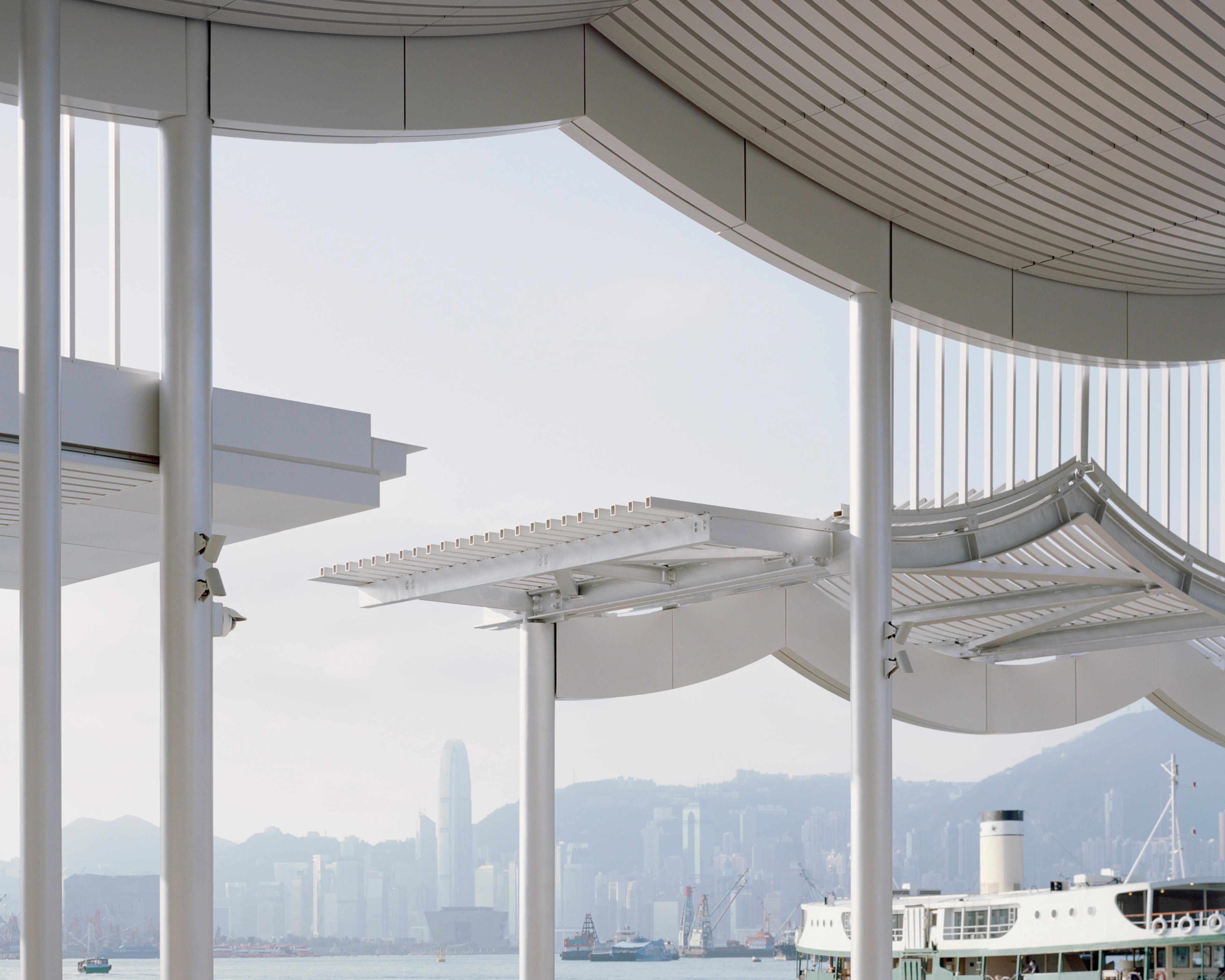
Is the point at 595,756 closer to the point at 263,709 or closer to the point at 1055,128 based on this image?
the point at 263,709

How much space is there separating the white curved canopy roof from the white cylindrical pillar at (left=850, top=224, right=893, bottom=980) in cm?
29

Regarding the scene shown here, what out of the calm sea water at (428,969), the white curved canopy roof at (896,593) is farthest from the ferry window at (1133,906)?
the calm sea water at (428,969)

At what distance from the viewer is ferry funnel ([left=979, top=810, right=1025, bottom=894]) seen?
22.3 metres

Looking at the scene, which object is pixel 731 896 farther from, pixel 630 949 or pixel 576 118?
pixel 576 118

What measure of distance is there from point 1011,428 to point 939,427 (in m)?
0.91

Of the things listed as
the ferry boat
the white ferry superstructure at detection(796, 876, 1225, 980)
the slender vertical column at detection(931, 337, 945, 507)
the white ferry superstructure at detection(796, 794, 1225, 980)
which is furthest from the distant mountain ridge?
the slender vertical column at detection(931, 337, 945, 507)

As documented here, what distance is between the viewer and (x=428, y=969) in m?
96.8

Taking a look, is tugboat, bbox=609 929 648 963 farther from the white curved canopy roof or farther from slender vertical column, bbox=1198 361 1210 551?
slender vertical column, bbox=1198 361 1210 551

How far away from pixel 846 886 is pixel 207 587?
9496cm

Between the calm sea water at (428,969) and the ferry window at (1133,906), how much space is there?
2818 inches

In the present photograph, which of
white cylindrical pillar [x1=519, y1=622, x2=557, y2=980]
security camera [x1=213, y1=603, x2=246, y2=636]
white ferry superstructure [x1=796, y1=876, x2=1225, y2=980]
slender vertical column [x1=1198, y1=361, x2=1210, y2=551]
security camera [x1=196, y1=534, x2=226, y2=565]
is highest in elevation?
slender vertical column [x1=1198, y1=361, x2=1210, y2=551]

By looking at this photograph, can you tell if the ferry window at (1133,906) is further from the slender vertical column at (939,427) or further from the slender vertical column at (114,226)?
the slender vertical column at (114,226)

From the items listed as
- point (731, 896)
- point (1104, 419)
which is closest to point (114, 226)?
point (1104, 419)

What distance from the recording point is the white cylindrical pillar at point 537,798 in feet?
47.9
